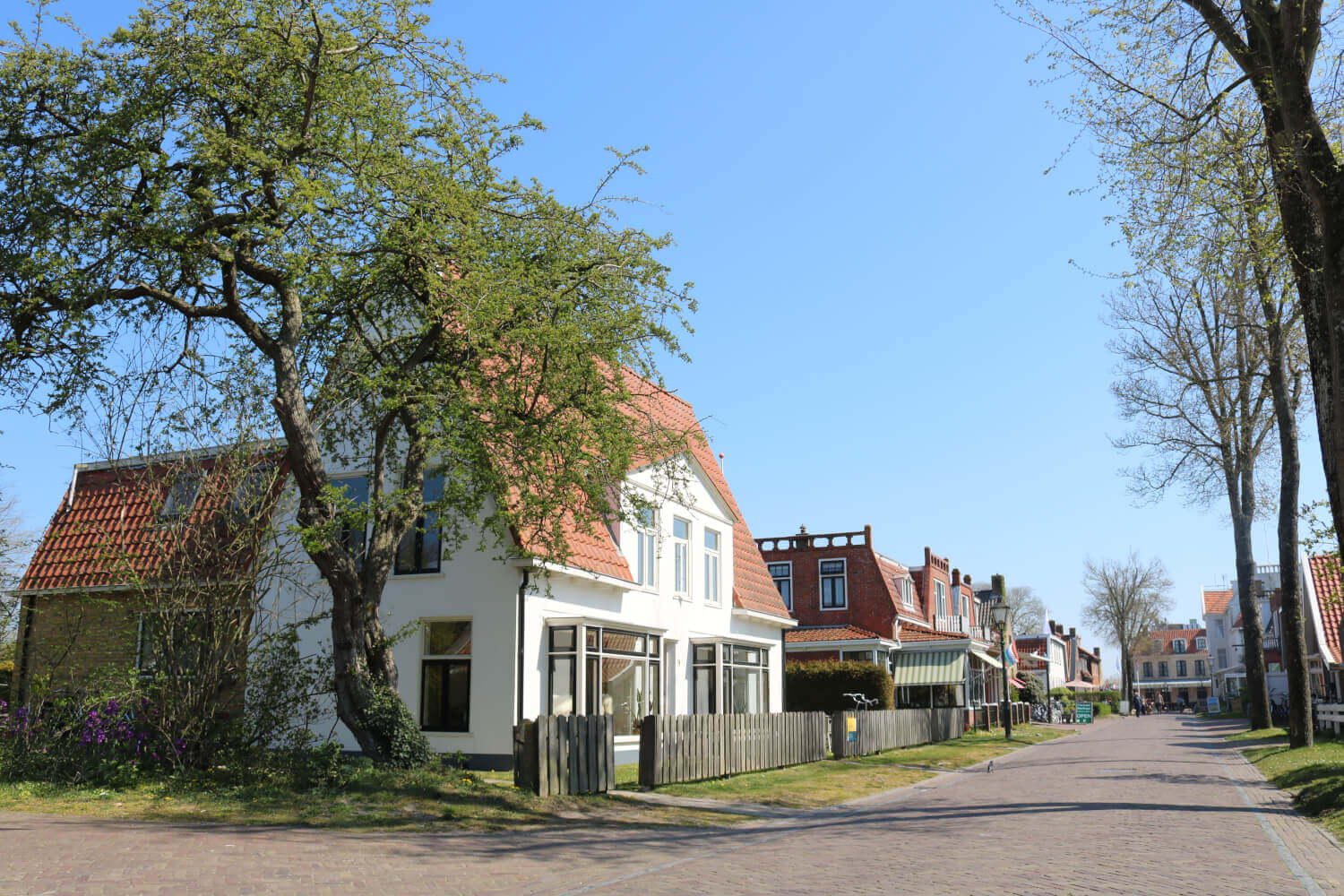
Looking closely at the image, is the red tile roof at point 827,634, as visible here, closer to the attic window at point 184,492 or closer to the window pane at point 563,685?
the window pane at point 563,685

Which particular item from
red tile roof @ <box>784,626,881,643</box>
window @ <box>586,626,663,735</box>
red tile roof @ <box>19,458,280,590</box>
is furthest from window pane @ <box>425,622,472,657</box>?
red tile roof @ <box>784,626,881,643</box>

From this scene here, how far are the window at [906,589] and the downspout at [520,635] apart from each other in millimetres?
27075

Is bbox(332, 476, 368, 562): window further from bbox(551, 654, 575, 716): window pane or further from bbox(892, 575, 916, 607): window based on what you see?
bbox(892, 575, 916, 607): window

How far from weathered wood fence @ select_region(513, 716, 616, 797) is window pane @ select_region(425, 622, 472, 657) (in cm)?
419

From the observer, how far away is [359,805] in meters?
12.2

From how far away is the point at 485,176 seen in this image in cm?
1484

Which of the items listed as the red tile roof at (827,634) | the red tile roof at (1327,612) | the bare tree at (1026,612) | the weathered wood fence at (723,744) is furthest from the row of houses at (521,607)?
the bare tree at (1026,612)

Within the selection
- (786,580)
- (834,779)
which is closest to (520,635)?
(834,779)

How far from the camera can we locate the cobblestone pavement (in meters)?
8.14

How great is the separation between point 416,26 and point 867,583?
31.2 m

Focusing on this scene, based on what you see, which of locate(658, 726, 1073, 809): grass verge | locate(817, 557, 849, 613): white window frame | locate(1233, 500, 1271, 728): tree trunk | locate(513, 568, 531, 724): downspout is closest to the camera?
locate(658, 726, 1073, 809): grass verge

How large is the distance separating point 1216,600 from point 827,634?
282ft

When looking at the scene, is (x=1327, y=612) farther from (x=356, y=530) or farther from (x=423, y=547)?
(x=356, y=530)

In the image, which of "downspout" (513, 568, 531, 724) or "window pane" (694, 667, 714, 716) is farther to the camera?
"window pane" (694, 667, 714, 716)
